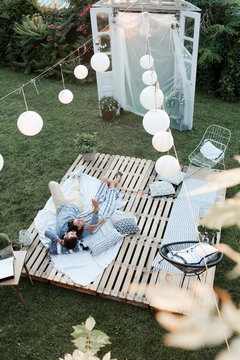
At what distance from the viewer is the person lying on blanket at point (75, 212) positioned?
15.9ft

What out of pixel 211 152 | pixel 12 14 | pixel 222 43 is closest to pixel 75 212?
pixel 211 152

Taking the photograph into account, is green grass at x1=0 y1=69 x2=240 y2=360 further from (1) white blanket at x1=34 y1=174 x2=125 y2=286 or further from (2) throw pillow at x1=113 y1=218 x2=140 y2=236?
(2) throw pillow at x1=113 y1=218 x2=140 y2=236

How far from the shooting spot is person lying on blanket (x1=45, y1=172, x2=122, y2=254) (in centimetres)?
486

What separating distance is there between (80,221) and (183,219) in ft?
5.54

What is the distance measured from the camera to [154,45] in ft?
23.8

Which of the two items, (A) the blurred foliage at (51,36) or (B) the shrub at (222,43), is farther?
→ (A) the blurred foliage at (51,36)

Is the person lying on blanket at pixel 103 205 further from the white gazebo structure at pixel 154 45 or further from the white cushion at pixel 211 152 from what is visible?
the white gazebo structure at pixel 154 45

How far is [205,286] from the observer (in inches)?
173

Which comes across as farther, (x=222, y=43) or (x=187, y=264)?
(x=222, y=43)

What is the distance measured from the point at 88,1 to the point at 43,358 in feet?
31.5

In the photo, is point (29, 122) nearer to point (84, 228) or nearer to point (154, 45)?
point (84, 228)

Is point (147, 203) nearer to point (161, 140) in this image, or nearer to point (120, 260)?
point (120, 260)

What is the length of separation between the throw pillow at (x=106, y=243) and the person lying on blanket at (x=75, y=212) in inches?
10.8

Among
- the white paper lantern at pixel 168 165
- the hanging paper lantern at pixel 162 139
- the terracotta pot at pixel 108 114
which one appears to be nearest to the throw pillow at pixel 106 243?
the white paper lantern at pixel 168 165
